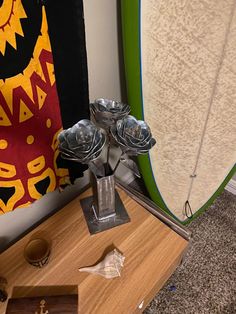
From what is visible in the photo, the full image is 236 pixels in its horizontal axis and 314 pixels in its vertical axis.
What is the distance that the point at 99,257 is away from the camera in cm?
91

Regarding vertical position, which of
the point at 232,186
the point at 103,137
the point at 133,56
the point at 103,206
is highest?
the point at 133,56

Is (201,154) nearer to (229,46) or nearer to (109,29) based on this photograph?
(229,46)

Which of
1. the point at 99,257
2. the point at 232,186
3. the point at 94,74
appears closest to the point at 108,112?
the point at 94,74

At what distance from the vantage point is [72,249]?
3.05 ft

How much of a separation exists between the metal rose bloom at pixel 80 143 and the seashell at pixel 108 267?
1.19ft

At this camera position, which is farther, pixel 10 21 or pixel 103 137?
pixel 103 137

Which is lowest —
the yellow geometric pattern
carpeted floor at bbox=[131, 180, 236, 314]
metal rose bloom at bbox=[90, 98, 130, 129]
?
carpeted floor at bbox=[131, 180, 236, 314]

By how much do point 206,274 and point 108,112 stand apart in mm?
1068

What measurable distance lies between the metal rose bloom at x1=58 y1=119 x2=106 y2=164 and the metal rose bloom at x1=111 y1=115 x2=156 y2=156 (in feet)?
0.19

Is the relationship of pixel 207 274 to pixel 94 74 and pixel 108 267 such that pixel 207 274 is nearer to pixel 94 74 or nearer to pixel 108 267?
pixel 108 267

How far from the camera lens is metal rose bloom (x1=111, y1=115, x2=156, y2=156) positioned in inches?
29.4

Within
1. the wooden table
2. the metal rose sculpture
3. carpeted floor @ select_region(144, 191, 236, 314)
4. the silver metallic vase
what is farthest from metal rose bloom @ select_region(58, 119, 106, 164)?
carpeted floor @ select_region(144, 191, 236, 314)

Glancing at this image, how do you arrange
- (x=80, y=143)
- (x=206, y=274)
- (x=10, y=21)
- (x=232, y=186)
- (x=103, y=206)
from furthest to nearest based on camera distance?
(x=232, y=186) < (x=206, y=274) < (x=103, y=206) < (x=80, y=143) < (x=10, y=21)

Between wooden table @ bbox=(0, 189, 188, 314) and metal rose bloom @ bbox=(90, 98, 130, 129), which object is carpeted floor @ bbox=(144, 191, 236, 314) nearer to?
wooden table @ bbox=(0, 189, 188, 314)
